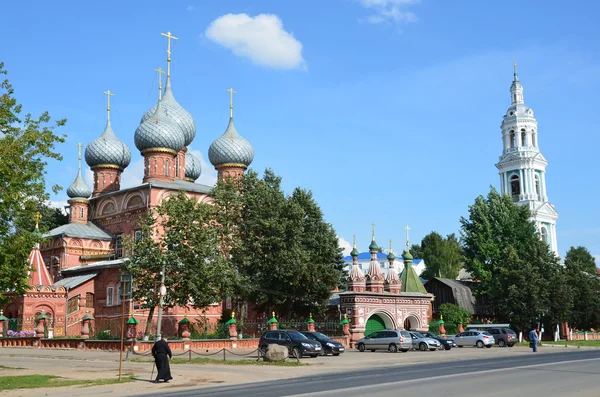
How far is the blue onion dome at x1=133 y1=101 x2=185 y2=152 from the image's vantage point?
49.9m

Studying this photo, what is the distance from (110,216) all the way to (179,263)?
765 inches

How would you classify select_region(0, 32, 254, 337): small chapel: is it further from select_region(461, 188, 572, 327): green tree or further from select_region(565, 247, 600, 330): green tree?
select_region(565, 247, 600, 330): green tree

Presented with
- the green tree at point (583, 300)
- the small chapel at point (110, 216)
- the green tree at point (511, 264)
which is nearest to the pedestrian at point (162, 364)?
the small chapel at point (110, 216)

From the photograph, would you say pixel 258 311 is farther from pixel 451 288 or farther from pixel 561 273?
pixel 561 273

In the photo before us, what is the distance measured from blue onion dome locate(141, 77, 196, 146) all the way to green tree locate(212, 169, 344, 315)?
44.3 feet

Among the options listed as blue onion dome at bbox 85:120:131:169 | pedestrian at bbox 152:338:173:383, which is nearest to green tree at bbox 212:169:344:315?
blue onion dome at bbox 85:120:131:169

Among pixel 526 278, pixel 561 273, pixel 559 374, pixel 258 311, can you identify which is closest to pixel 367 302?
pixel 258 311

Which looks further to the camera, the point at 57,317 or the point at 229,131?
the point at 229,131

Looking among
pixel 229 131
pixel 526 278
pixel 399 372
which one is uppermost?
pixel 229 131

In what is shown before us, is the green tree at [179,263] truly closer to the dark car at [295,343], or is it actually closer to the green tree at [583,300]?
the dark car at [295,343]

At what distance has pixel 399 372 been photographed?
20531mm

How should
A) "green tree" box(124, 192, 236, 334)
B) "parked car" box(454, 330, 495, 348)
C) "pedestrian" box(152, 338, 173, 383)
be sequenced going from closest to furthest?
"pedestrian" box(152, 338, 173, 383) → "green tree" box(124, 192, 236, 334) → "parked car" box(454, 330, 495, 348)

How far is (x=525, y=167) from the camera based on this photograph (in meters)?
76.1

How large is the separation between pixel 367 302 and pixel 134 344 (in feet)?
51.1
